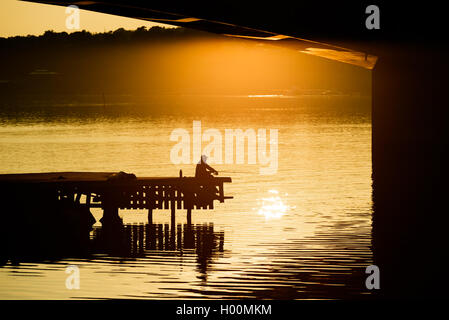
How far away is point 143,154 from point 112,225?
60350 millimetres

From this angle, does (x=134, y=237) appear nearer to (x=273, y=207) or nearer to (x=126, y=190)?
(x=126, y=190)

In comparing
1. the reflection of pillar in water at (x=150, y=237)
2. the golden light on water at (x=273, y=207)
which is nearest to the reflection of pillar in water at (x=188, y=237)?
the reflection of pillar in water at (x=150, y=237)

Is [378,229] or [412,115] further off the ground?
[412,115]

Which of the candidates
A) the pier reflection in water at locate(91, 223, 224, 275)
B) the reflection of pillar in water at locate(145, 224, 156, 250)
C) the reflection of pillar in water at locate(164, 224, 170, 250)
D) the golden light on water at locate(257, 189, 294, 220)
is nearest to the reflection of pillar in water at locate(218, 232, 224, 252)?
the pier reflection in water at locate(91, 223, 224, 275)

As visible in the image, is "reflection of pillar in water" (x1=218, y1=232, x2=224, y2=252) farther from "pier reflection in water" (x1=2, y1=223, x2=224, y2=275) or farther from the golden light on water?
the golden light on water

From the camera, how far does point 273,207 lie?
36719mm

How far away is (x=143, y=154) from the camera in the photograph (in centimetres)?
8825

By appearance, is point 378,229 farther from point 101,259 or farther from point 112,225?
point 112,225

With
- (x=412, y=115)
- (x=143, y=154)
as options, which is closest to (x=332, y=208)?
(x=412, y=115)

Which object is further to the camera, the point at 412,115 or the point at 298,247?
the point at 298,247

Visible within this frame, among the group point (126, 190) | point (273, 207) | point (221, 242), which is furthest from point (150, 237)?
point (273, 207)

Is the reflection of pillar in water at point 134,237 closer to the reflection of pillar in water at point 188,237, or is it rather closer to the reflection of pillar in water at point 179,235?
the reflection of pillar in water at point 179,235

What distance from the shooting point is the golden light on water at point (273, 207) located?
33.1 metres

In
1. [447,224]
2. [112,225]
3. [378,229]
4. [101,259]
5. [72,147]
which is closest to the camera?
[447,224]
